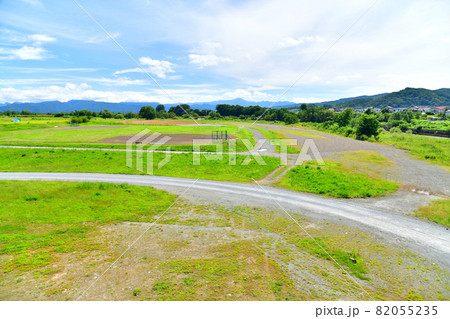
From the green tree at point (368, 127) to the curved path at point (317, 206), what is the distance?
180 ft

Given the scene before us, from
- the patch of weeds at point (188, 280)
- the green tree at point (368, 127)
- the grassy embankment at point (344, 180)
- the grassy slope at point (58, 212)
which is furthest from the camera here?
the green tree at point (368, 127)

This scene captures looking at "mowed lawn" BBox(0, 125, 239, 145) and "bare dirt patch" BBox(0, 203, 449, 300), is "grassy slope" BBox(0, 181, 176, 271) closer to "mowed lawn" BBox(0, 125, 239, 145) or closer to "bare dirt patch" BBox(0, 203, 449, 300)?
"bare dirt patch" BBox(0, 203, 449, 300)

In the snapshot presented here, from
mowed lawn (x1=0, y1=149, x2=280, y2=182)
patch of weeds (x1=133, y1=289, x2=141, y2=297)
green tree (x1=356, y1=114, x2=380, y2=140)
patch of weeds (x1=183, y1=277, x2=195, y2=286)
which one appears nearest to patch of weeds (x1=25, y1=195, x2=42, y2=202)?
mowed lawn (x1=0, y1=149, x2=280, y2=182)

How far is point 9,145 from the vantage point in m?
45.1

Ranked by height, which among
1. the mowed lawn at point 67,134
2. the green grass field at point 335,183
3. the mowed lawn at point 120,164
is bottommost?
the green grass field at point 335,183

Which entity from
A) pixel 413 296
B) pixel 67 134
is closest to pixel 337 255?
pixel 413 296

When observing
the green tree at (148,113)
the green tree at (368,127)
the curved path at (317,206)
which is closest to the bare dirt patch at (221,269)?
the curved path at (317,206)

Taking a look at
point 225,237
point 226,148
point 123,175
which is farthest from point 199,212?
point 226,148

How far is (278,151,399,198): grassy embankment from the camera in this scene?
22.8m

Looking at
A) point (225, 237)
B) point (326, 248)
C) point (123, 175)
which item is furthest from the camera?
point (123, 175)

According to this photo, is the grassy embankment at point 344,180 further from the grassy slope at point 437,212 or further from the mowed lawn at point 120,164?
the mowed lawn at point 120,164

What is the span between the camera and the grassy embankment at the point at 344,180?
22.8 meters

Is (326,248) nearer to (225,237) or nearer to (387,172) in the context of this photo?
(225,237)
